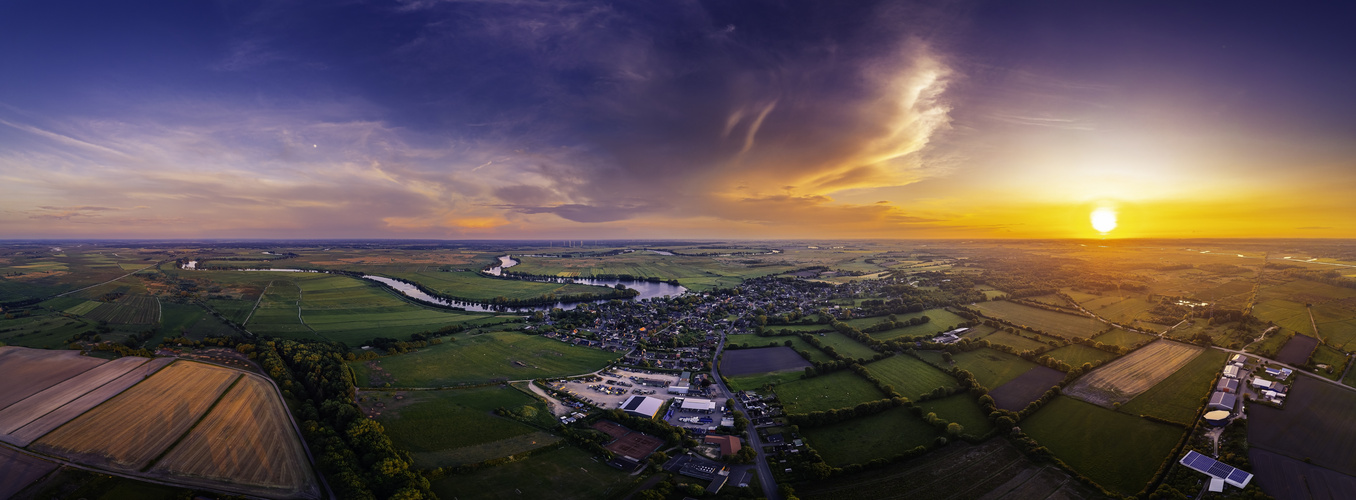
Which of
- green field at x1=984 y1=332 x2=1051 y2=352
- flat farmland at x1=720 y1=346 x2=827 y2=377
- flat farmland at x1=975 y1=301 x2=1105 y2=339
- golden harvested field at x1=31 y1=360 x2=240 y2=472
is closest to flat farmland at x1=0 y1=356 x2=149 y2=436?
golden harvested field at x1=31 y1=360 x2=240 y2=472

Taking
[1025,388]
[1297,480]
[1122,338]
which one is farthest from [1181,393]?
[1122,338]

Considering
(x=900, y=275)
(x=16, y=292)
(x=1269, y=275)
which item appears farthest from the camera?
(x=900, y=275)

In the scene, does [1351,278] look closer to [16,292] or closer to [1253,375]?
[1253,375]

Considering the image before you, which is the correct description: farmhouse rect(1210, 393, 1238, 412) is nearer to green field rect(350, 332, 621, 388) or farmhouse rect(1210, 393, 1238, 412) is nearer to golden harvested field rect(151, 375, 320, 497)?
green field rect(350, 332, 621, 388)

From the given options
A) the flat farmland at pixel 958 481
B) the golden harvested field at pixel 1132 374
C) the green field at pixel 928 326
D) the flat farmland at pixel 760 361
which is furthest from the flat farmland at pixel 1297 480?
the green field at pixel 928 326

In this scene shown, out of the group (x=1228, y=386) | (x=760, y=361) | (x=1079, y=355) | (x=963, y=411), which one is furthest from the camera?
(x=760, y=361)

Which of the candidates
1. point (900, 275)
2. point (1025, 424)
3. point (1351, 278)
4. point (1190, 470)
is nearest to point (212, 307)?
point (1025, 424)

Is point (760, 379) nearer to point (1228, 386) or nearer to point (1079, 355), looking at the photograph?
point (1079, 355)
